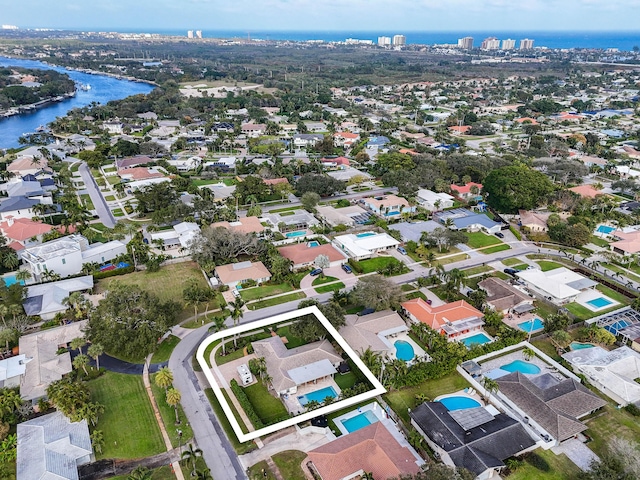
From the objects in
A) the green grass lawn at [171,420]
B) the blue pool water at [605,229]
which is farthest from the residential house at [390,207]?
the green grass lawn at [171,420]

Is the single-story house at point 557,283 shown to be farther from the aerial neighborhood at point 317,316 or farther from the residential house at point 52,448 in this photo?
the residential house at point 52,448

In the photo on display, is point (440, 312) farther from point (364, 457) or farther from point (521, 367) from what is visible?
point (364, 457)

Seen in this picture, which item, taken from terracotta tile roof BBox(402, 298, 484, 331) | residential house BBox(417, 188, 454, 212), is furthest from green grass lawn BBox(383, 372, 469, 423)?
residential house BBox(417, 188, 454, 212)

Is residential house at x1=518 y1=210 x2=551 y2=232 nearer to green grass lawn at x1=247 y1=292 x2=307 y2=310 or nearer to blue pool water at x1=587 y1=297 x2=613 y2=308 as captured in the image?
blue pool water at x1=587 y1=297 x2=613 y2=308

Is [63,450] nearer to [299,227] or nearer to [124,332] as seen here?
[124,332]

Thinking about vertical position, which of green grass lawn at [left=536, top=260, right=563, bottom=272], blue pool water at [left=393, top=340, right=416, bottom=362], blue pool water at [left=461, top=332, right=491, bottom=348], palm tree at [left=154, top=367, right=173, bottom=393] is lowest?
blue pool water at [left=393, top=340, right=416, bottom=362]

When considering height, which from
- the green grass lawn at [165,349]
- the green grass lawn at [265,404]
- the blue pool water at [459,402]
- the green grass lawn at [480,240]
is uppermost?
the green grass lawn at [480,240]
